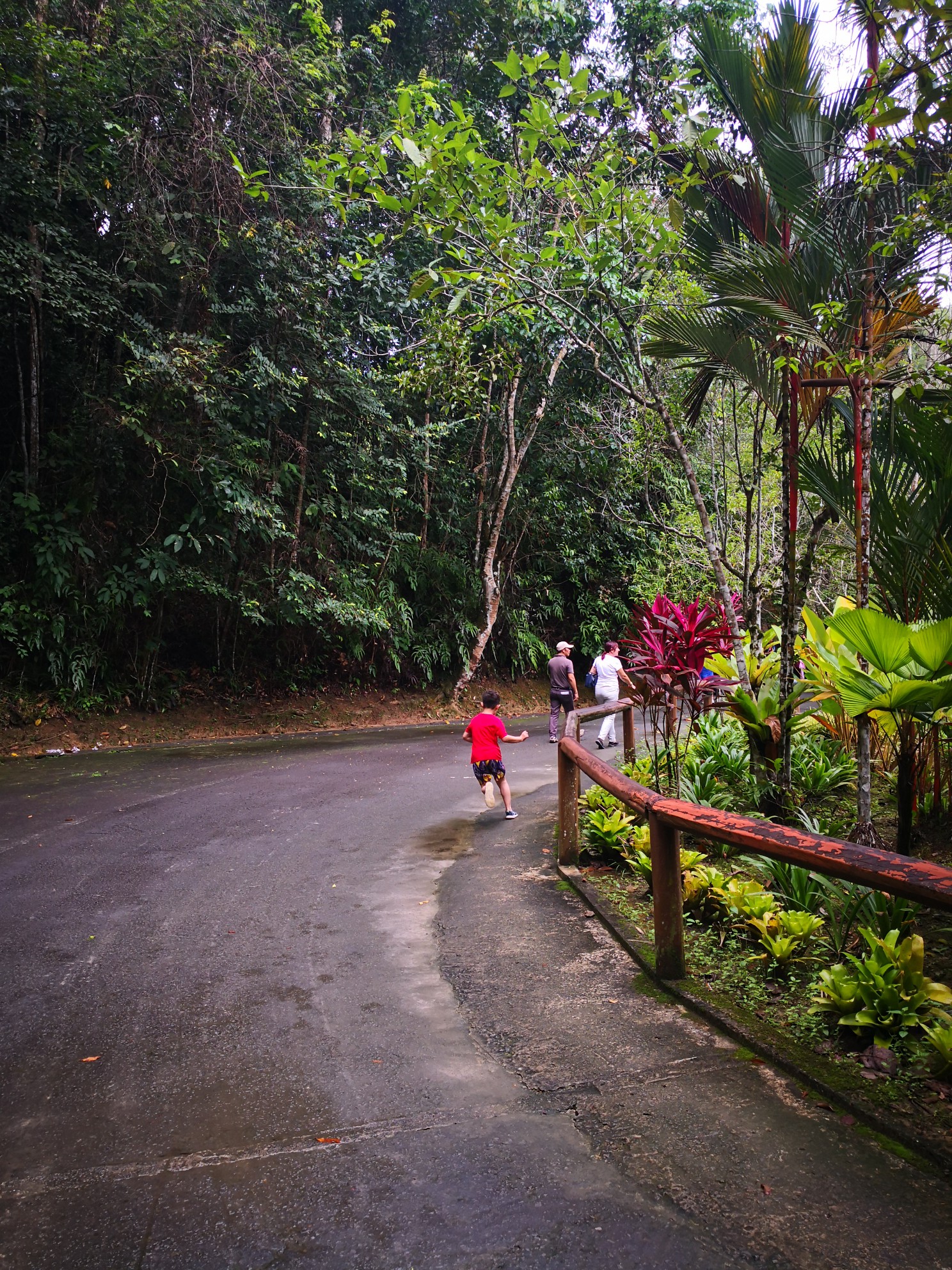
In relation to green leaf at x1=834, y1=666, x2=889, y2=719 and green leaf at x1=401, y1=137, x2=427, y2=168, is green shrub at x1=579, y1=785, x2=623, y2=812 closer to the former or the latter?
green leaf at x1=834, y1=666, x2=889, y2=719

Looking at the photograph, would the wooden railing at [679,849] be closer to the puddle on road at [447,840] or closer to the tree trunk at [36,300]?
the puddle on road at [447,840]

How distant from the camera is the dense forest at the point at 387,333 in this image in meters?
5.62

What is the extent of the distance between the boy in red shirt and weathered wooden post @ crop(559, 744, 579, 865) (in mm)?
1929

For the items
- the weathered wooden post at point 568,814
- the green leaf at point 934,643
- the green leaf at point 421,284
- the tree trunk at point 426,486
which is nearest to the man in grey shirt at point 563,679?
the weathered wooden post at point 568,814

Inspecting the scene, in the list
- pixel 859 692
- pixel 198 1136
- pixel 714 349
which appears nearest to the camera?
pixel 198 1136

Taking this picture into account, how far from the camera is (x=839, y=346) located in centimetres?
543

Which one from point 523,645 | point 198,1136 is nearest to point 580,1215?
point 198,1136

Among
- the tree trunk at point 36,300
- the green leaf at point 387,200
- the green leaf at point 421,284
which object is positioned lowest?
the green leaf at point 421,284

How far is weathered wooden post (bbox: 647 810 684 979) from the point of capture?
3924 millimetres

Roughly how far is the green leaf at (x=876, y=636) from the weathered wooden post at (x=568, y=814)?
2396 millimetres

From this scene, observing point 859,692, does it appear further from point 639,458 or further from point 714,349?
point 639,458

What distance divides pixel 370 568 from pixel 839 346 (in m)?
12.2

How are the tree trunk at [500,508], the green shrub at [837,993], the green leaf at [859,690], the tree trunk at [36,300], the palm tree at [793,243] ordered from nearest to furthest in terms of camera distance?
the green shrub at [837,993] < the green leaf at [859,690] < the palm tree at [793,243] < the tree trunk at [36,300] < the tree trunk at [500,508]

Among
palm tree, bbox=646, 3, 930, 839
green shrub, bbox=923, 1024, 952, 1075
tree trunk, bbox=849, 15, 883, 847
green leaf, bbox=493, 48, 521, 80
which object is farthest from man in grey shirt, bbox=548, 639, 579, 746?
green shrub, bbox=923, 1024, 952, 1075
